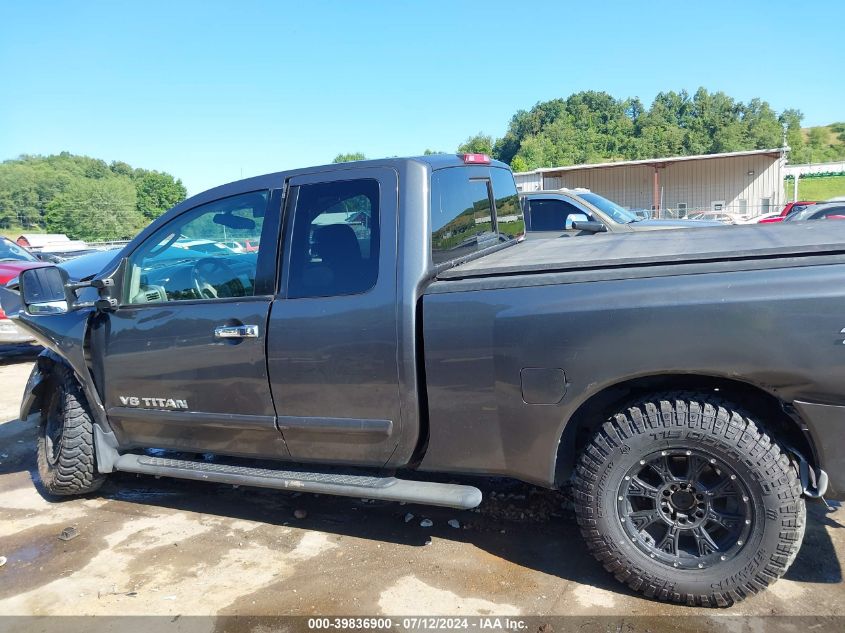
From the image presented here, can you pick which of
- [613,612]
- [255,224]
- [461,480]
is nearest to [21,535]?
[255,224]

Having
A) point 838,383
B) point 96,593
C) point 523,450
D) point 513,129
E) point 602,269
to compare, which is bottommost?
point 96,593

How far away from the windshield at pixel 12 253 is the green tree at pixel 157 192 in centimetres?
8121

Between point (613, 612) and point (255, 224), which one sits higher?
point (255, 224)

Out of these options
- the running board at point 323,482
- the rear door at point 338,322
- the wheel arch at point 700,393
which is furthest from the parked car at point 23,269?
the wheel arch at point 700,393

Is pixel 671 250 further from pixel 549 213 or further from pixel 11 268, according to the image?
pixel 11 268

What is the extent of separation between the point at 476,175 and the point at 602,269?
1367 mm

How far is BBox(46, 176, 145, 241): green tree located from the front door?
195 feet

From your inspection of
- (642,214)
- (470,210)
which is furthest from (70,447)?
(642,214)

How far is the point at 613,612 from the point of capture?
265 cm

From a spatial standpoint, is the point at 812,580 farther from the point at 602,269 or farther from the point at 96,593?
the point at 96,593

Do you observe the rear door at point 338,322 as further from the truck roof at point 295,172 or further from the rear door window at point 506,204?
the rear door window at point 506,204

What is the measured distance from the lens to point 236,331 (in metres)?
3.16

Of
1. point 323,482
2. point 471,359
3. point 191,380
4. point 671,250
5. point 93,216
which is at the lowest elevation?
point 323,482

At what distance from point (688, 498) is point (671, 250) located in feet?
3.49
